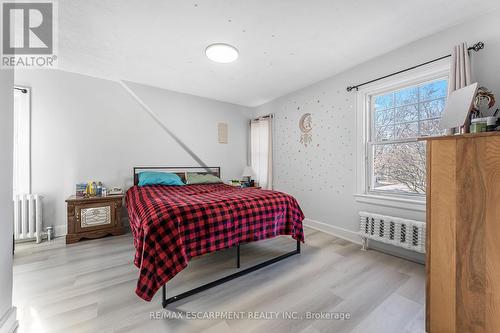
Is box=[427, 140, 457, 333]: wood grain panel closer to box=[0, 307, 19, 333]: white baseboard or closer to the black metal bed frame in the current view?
the black metal bed frame

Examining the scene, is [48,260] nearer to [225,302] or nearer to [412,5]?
[225,302]

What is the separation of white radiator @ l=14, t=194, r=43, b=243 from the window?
14.8 ft

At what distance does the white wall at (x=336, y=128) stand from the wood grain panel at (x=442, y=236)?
1209 millimetres

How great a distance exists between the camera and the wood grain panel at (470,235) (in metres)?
1.09

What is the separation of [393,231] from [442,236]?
1.28 metres

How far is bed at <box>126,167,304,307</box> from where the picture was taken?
4.98 ft

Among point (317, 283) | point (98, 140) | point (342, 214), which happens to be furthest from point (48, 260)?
point (342, 214)

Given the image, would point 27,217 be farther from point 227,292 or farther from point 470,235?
point 470,235

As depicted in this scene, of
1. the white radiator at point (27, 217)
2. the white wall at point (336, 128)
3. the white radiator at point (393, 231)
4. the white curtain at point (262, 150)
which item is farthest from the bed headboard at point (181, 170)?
the white radiator at point (393, 231)

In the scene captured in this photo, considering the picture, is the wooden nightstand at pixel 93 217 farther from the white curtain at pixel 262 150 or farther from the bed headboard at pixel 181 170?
the white curtain at pixel 262 150

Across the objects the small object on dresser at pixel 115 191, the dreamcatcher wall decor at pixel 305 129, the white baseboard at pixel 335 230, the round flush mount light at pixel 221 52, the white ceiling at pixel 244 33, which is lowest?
the white baseboard at pixel 335 230

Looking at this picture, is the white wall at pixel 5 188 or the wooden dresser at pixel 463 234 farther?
the white wall at pixel 5 188

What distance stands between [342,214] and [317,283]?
1.41 m

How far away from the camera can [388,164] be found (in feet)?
8.66
